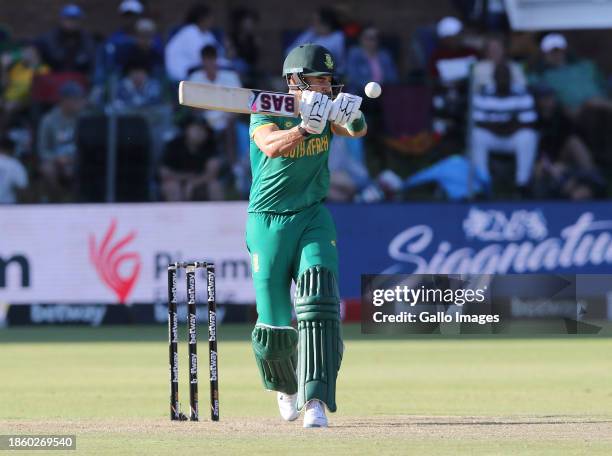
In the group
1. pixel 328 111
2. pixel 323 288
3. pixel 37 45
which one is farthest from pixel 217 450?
pixel 37 45

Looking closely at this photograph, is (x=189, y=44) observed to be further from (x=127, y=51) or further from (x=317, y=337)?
(x=317, y=337)

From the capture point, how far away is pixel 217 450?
6.95m

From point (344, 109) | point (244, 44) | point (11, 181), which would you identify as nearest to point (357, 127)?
A: point (344, 109)

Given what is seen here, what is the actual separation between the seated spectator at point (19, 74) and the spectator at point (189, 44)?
5.36 feet

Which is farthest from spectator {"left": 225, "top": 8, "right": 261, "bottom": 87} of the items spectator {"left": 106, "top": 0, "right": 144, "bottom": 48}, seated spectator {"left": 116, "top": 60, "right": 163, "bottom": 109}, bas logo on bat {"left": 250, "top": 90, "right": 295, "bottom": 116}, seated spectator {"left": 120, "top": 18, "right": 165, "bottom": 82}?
bas logo on bat {"left": 250, "top": 90, "right": 295, "bottom": 116}

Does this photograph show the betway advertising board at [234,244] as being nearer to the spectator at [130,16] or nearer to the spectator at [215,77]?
the spectator at [215,77]

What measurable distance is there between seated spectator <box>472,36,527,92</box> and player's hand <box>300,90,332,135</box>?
10297mm

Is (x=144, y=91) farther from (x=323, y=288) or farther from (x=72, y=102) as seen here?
(x=323, y=288)

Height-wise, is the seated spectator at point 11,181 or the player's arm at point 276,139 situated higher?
the player's arm at point 276,139

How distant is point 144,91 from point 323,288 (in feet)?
34.2

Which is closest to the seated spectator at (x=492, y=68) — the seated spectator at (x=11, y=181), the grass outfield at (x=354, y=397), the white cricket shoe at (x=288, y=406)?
the grass outfield at (x=354, y=397)

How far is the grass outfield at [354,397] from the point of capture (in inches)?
288

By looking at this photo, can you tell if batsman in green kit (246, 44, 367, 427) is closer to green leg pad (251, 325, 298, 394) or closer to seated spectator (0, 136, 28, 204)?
green leg pad (251, 325, 298, 394)

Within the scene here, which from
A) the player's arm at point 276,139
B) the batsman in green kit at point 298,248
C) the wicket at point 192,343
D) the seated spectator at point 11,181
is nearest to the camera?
the player's arm at point 276,139
